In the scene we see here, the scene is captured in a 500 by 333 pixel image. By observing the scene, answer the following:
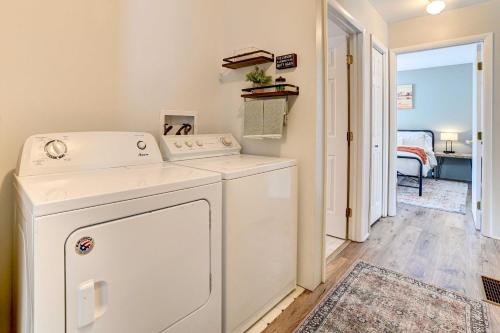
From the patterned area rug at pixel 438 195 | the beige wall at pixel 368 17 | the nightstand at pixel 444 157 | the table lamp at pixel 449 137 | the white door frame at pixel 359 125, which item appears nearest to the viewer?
the beige wall at pixel 368 17

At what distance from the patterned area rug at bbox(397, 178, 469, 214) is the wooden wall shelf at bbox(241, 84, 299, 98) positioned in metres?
3.19

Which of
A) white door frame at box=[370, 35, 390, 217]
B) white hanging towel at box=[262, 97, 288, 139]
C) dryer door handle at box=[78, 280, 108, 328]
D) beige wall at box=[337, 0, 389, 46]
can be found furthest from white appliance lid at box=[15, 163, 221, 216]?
white door frame at box=[370, 35, 390, 217]

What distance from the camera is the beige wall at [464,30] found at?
2.71 metres

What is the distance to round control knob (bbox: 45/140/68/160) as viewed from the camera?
50.3 inches

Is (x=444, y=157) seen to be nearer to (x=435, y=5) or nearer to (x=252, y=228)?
(x=435, y=5)

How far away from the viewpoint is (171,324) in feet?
3.63

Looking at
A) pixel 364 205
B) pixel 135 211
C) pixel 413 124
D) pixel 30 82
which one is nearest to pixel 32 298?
pixel 135 211

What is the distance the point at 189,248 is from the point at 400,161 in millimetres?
4768

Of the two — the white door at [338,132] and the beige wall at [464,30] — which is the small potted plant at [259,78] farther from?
the beige wall at [464,30]

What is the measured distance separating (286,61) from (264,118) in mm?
412

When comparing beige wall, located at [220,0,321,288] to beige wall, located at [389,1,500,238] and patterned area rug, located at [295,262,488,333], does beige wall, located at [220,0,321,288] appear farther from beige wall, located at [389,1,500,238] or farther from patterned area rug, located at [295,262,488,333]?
beige wall, located at [389,1,500,238]

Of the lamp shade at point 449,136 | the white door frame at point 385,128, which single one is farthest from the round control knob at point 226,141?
the lamp shade at point 449,136

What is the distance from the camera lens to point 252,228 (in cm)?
147

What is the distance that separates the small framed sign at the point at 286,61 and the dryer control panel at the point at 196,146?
2.15 ft
